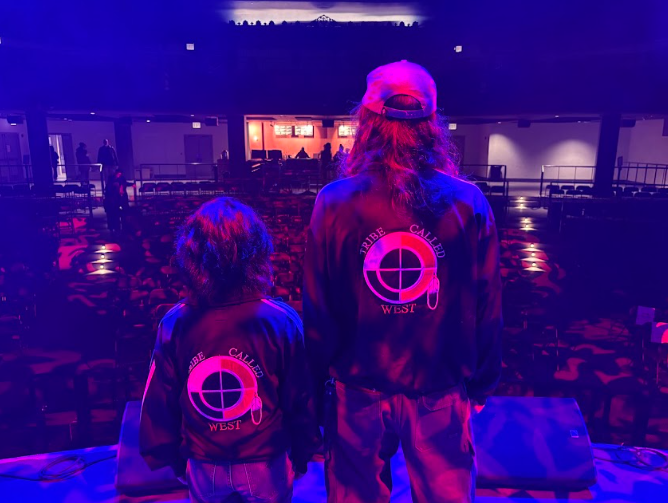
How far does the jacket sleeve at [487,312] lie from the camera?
1.20 meters

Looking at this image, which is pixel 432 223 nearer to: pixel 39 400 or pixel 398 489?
pixel 398 489

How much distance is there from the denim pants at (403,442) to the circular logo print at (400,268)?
0.79ft

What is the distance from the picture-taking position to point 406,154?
3.87 feet

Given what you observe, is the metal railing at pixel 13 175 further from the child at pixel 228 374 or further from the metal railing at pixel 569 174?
the child at pixel 228 374

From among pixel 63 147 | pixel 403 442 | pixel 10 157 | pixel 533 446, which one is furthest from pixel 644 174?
pixel 10 157

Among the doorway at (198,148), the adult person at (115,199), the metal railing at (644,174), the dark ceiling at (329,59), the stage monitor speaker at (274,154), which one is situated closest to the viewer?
the adult person at (115,199)

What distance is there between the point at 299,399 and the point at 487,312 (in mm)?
519

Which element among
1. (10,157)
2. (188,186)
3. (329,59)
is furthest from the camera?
(10,157)

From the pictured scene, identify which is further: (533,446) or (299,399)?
(533,446)

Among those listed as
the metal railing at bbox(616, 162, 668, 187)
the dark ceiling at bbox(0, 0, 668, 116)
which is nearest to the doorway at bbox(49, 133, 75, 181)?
the dark ceiling at bbox(0, 0, 668, 116)

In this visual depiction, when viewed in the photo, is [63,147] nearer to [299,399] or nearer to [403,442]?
[299,399]

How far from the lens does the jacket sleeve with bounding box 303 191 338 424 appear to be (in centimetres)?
118

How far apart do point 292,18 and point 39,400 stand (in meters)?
11.9

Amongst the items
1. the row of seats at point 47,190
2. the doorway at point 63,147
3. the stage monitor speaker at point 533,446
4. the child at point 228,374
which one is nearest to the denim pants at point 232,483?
the child at point 228,374
